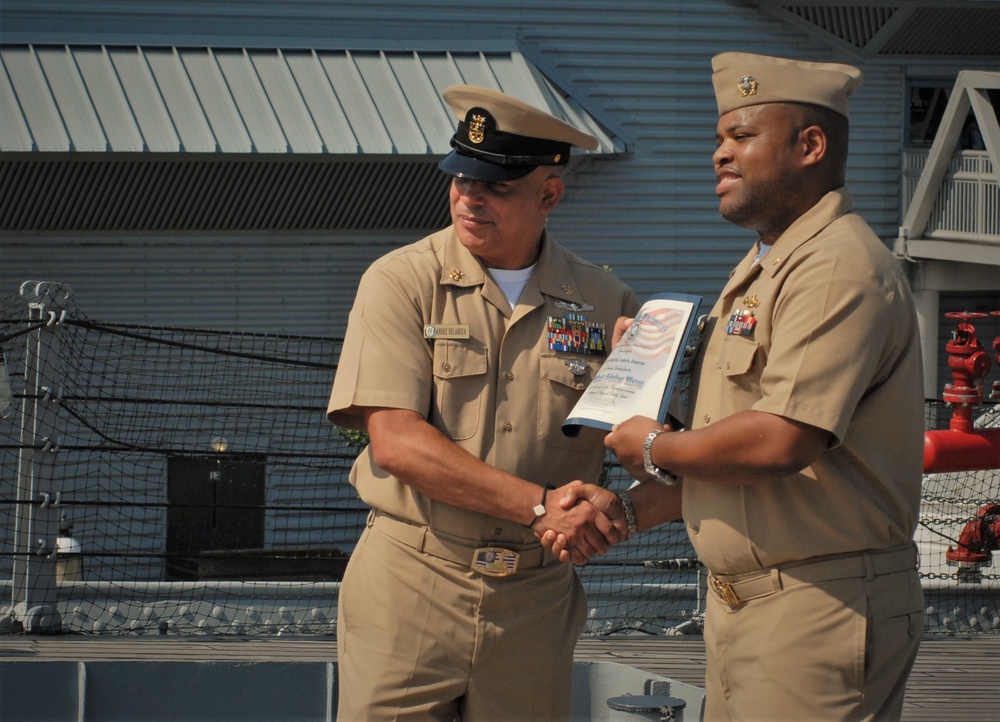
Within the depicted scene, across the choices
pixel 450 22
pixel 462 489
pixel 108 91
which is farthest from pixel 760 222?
pixel 450 22

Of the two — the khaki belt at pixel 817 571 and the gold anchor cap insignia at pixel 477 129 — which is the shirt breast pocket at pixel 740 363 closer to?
the khaki belt at pixel 817 571

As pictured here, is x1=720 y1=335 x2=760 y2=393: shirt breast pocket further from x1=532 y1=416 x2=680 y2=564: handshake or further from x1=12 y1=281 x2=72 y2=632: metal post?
x1=12 y1=281 x2=72 y2=632: metal post

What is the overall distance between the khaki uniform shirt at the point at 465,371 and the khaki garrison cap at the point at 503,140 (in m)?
0.19

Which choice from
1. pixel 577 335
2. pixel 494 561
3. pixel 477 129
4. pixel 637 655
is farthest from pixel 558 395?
pixel 637 655

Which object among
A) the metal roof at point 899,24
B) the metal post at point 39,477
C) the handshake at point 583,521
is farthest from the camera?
the metal roof at point 899,24

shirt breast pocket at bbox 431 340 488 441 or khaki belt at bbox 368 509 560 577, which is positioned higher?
shirt breast pocket at bbox 431 340 488 441

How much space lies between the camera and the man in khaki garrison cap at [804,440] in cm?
243

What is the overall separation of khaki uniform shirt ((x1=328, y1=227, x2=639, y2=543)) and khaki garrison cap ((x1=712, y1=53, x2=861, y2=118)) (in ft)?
2.39

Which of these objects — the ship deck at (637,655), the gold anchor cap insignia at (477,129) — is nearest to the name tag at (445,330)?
the gold anchor cap insignia at (477,129)

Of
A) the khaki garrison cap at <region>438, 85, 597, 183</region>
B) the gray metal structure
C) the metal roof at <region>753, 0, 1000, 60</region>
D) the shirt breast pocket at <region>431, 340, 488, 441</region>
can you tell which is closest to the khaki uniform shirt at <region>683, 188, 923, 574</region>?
the shirt breast pocket at <region>431, 340, 488, 441</region>

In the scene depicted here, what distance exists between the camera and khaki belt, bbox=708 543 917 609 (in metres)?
2.50

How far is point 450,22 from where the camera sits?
14719 millimetres

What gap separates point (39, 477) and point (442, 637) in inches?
132

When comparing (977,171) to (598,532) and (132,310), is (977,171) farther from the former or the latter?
(598,532)
